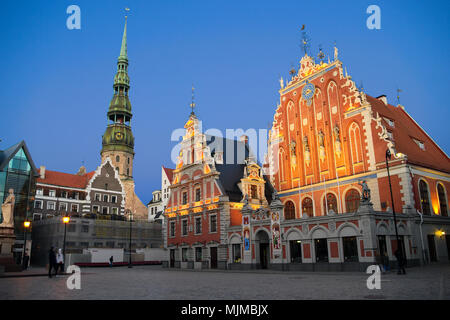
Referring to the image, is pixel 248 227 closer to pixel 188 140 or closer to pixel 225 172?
pixel 225 172

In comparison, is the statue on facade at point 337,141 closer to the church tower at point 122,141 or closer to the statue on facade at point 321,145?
the statue on facade at point 321,145

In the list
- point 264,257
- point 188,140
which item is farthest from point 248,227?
point 188,140

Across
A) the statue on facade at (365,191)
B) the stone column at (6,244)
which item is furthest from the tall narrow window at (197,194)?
the statue on facade at (365,191)

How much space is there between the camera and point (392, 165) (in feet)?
95.0

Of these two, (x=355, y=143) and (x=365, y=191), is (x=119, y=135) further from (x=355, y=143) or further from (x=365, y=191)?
(x=365, y=191)

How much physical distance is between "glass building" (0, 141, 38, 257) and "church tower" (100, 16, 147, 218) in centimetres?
3500

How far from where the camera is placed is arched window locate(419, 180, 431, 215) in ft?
96.9

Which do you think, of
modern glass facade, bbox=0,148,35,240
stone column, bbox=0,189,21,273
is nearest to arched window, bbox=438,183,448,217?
stone column, bbox=0,189,21,273

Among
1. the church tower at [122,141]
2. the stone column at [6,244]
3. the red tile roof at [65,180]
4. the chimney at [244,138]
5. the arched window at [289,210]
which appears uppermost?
the church tower at [122,141]

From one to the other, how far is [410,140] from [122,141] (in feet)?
228

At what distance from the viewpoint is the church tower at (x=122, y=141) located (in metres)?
85.4

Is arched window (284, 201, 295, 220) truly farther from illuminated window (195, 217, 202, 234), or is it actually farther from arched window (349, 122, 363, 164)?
illuminated window (195, 217, 202, 234)

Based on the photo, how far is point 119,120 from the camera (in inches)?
3644

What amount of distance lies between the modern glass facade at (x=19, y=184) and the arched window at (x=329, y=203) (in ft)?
126
